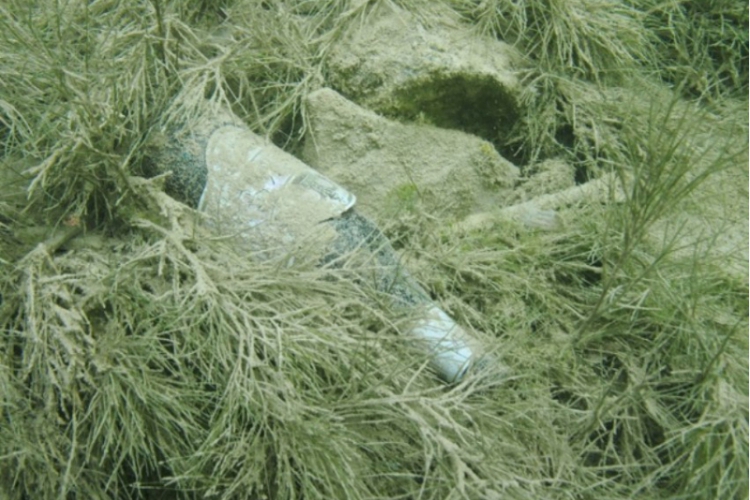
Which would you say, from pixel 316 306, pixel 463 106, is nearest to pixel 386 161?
pixel 463 106

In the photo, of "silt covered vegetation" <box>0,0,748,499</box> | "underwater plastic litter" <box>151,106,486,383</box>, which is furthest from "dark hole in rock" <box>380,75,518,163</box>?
"underwater plastic litter" <box>151,106,486,383</box>

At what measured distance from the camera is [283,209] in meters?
1.84

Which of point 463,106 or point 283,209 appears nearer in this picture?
→ point 283,209

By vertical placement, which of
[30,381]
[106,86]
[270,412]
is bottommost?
[30,381]

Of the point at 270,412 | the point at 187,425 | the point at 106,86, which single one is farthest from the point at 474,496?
the point at 106,86

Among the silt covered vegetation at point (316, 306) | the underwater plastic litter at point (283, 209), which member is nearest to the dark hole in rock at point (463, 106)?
the silt covered vegetation at point (316, 306)

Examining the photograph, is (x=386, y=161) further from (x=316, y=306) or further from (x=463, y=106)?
(x=316, y=306)

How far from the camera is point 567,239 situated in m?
1.94

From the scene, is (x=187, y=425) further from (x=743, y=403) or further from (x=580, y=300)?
(x=743, y=403)

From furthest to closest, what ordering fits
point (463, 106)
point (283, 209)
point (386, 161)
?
point (463, 106) < point (386, 161) < point (283, 209)

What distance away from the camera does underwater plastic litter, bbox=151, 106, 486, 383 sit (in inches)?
69.4

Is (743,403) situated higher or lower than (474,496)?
higher

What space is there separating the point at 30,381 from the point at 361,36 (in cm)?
107

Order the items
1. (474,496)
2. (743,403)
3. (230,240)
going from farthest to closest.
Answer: (230,240)
(743,403)
(474,496)
